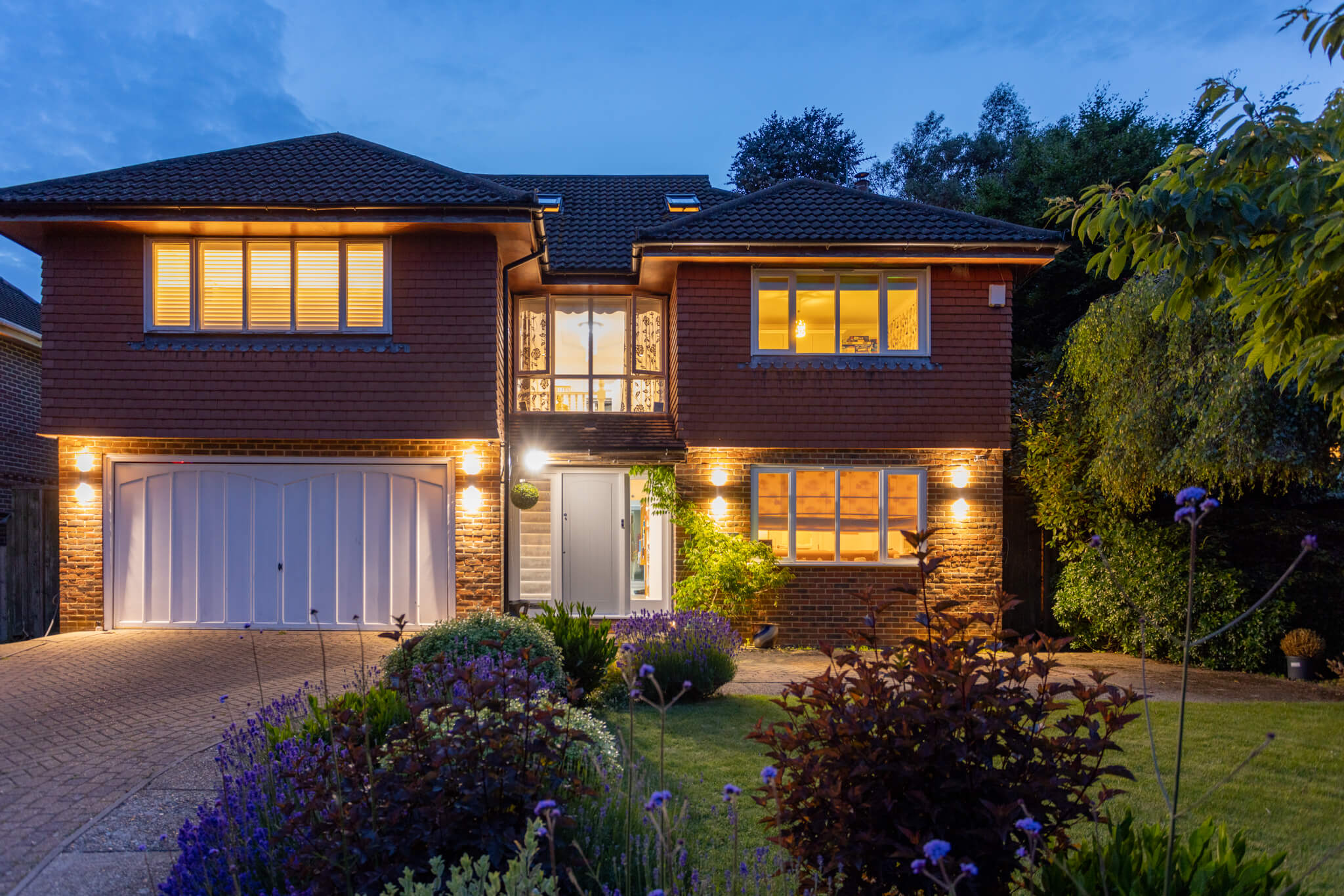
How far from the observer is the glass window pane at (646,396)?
1316 cm

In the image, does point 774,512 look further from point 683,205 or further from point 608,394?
point 683,205

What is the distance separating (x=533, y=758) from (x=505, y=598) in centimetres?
924

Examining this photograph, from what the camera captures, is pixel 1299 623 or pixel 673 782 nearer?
pixel 673 782

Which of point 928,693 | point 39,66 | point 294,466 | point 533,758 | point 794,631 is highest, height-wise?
point 39,66

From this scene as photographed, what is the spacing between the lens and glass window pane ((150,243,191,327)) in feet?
34.7

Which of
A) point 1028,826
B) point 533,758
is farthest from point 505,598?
point 1028,826

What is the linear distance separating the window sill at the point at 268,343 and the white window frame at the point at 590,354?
278 centimetres

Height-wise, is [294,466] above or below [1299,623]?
above

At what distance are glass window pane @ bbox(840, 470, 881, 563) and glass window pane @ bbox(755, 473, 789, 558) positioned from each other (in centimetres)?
81

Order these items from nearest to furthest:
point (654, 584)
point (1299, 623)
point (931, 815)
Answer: point (931, 815) < point (1299, 623) < point (654, 584)

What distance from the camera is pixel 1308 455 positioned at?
29.4ft

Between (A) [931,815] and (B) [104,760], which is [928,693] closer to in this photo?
(A) [931,815]

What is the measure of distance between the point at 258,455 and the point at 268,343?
4.94 ft

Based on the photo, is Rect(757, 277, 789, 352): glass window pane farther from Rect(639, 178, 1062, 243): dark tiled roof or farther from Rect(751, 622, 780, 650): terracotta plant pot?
Rect(751, 622, 780, 650): terracotta plant pot
